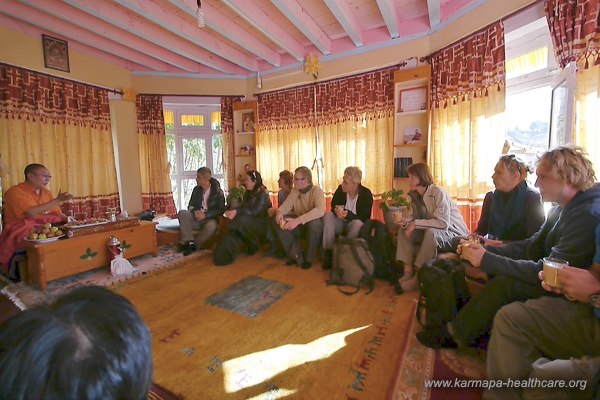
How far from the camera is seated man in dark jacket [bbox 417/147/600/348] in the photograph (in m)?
1.24

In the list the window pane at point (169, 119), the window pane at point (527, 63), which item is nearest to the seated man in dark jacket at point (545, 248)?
the window pane at point (527, 63)

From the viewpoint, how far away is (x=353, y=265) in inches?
103

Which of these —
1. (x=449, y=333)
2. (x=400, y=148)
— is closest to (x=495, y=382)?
(x=449, y=333)

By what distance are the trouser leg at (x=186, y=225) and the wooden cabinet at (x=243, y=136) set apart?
1.49 meters

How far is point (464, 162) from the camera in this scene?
2.99m

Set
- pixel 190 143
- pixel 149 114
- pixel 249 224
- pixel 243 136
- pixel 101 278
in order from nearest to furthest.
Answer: pixel 101 278 < pixel 249 224 < pixel 149 114 < pixel 243 136 < pixel 190 143

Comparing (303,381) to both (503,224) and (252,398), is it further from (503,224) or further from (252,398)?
(503,224)

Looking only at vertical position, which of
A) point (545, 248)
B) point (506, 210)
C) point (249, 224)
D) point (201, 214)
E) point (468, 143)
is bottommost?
point (249, 224)

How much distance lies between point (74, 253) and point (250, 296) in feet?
5.62

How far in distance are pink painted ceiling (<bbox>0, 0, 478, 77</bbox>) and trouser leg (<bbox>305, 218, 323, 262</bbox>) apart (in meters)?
2.14

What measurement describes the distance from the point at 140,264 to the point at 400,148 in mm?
3321

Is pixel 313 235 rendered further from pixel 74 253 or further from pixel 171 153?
pixel 171 153

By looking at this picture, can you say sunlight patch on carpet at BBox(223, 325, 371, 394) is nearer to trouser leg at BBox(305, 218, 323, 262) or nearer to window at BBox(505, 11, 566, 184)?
trouser leg at BBox(305, 218, 323, 262)

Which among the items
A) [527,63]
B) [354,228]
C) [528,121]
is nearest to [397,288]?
[354,228]
